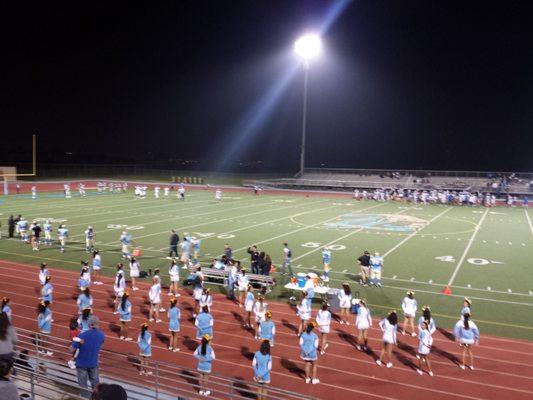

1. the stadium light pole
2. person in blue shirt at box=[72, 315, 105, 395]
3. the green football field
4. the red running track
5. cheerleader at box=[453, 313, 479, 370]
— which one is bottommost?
the red running track

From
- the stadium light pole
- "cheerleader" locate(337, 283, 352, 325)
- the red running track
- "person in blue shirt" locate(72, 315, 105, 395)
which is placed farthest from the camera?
the stadium light pole

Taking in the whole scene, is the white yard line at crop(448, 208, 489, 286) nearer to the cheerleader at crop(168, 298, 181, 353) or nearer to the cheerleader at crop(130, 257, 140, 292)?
the cheerleader at crop(168, 298, 181, 353)

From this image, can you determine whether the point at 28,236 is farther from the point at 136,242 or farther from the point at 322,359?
the point at 322,359

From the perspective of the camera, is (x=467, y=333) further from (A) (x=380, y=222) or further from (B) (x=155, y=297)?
(A) (x=380, y=222)

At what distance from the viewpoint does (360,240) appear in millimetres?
22859

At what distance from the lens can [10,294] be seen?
13.8 m

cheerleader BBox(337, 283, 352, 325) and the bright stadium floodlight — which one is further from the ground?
the bright stadium floodlight

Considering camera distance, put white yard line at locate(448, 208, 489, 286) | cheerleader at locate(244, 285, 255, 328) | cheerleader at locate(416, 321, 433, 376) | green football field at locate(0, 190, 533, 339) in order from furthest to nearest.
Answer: white yard line at locate(448, 208, 489, 286), green football field at locate(0, 190, 533, 339), cheerleader at locate(244, 285, 255, 328), cheerleader at locate(416, 321, 433, 376)

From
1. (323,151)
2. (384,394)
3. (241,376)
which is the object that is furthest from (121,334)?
(323,151)

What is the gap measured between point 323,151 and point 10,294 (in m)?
78.9

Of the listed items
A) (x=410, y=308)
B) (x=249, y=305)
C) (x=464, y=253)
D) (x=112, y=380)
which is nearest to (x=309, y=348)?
(x=249, y=305)

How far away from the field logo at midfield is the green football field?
63mm

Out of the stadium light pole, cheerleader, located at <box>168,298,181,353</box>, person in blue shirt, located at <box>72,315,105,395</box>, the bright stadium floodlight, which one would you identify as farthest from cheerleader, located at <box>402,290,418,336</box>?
the bright stadium floodlight

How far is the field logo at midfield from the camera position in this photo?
27.0 metres
